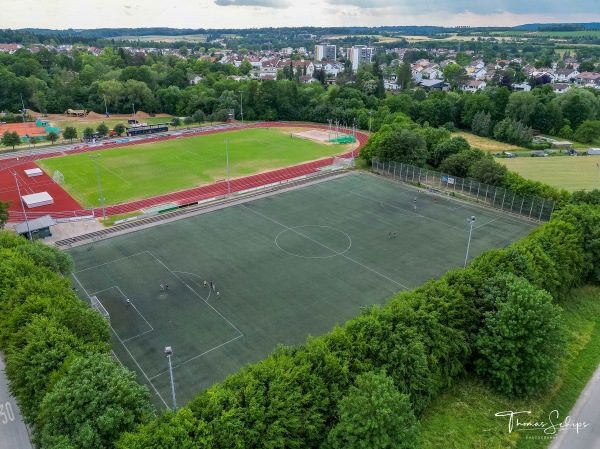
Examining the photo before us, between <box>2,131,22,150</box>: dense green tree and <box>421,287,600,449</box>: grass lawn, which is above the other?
<box>2,131,22,150</box>: dense green tree

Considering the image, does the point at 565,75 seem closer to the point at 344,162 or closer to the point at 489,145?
the point at 489,145

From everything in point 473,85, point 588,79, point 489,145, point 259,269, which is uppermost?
point 588,79

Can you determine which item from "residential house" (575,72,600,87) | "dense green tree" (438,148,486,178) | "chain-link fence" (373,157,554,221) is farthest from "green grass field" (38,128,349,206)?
"residential house" (575,72,600,87)

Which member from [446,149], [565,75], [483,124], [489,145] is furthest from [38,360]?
[565,75]

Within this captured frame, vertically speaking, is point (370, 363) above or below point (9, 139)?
above

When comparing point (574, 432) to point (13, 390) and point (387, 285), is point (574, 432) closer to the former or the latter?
point (387, 285)

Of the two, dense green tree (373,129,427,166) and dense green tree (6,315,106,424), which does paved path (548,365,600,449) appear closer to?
dense green tree (6,315,106,424)
